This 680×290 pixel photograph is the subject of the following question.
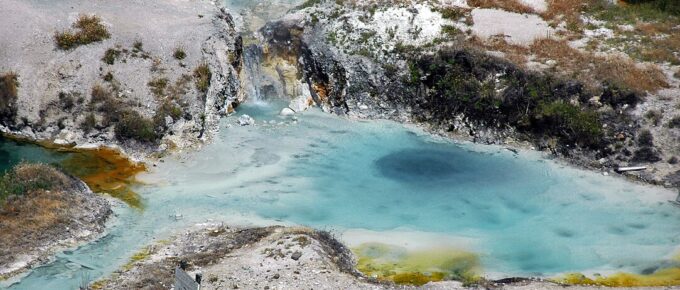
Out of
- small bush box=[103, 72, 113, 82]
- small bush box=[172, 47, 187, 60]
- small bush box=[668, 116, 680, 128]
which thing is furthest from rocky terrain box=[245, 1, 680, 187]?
small bush box=[103, 72, 113, 82]

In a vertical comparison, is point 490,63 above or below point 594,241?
above

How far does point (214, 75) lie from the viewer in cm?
5141

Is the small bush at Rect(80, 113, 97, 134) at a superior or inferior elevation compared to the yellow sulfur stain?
superior

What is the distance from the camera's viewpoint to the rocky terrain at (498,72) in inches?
1816

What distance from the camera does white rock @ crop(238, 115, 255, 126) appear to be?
1972 inches

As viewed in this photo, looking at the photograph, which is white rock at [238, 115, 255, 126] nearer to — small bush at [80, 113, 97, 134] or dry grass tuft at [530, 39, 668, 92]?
small bush at [80, 113, 97, 134]

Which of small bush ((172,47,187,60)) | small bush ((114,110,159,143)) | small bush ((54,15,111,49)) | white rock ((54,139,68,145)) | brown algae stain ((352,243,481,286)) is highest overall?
small bush ((54,15,111,49))

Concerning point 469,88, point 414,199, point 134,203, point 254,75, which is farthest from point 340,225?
point 254,75

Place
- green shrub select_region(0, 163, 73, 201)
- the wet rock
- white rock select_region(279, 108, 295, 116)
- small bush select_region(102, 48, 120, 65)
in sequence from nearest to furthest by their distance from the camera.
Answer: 1. green shrub select_region(0, 163, 73, 201)
2. the wet rock
3. small bush select_region(102, 48, 120, 65)
4. white rock select_region(279, 108, 295, 116)

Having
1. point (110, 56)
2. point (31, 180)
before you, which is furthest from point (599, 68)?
point (31, 180)

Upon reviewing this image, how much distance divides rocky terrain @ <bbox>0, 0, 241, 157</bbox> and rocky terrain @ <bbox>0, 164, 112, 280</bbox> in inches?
260

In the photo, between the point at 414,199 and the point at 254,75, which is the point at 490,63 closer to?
the point at 414,199

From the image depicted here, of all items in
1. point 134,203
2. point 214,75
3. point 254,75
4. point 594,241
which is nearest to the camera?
point 594,241

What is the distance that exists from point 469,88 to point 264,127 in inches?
514
